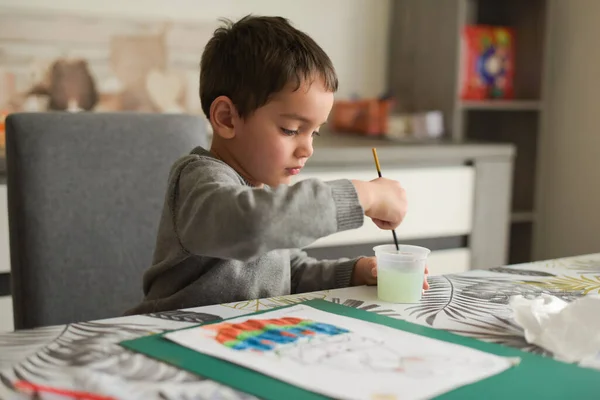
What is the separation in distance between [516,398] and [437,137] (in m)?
2.29

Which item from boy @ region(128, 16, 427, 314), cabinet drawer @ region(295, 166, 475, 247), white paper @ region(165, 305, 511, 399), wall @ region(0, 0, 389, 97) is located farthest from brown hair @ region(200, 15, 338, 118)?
wall @ region(0, 0, 389, 97)

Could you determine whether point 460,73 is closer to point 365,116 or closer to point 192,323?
point 365,116

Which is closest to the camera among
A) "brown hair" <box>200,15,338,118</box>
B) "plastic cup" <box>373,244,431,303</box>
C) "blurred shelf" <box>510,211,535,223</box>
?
"plastic cup" <box>373,244,431,303</box>

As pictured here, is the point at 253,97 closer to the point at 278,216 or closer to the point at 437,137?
the point at 278,216

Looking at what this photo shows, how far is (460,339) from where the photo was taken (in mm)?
889

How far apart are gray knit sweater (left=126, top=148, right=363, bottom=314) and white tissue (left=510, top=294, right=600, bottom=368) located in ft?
0.78

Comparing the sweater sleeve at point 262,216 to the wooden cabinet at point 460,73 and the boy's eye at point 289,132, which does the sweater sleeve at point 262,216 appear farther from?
the wooden cabinet at point 460,73

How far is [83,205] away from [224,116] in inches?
13.7

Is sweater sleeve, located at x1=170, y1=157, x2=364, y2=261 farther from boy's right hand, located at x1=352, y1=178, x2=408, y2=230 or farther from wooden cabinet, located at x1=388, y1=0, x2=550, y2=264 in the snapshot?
wooden cabinet, located at x1=388, y1=0, x2=550, y2=264

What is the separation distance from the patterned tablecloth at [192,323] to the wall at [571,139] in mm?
1799

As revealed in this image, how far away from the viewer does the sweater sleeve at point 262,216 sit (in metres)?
0.93

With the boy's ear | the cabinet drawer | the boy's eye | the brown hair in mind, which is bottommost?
the cabinet drawer

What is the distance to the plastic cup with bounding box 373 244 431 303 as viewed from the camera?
1.05 meters

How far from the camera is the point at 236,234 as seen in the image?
936 millimetres
